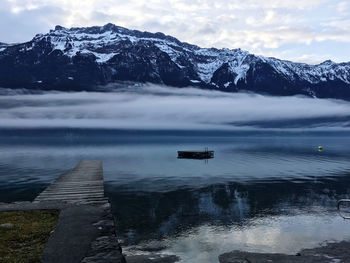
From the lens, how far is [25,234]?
583 inches

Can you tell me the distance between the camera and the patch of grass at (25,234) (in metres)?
12.4

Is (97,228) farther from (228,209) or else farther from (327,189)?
(327,189)

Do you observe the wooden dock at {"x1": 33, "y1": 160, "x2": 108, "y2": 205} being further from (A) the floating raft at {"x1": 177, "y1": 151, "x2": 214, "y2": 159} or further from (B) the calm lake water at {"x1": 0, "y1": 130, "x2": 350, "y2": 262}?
(A) the floating raft at {"x1": 177, "y1": 151, "x2": 214, "y2": 159}

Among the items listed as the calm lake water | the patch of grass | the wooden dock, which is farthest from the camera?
the calm lake water

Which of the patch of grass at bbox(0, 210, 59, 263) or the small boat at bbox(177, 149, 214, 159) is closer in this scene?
the patch of grass at bbox(0, 210, 59, 263)

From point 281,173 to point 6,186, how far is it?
195ft

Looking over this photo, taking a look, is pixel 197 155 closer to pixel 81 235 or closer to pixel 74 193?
pixel 74 193

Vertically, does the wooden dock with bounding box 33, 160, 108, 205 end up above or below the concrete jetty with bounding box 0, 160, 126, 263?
below

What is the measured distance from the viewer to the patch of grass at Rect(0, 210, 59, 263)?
1245 centimetres

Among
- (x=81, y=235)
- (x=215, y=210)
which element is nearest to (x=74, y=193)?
(x=81, y=235)

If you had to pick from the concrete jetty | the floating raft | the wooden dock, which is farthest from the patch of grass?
the floating raft

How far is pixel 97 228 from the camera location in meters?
15.5

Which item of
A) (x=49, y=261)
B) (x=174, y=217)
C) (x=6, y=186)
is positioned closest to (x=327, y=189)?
(x=174, y=217)

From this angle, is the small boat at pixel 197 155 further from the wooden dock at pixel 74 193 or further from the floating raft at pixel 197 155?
the wooden dock at pixel 74 193
